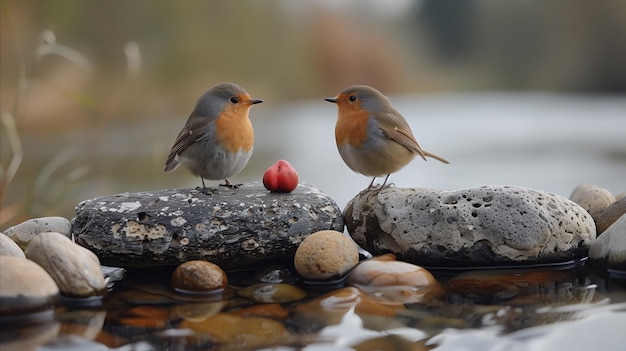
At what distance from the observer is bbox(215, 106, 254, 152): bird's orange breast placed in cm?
353

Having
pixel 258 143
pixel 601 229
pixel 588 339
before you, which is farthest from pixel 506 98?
pixel 588 339

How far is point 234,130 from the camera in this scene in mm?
3549

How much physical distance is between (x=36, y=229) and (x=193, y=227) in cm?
91

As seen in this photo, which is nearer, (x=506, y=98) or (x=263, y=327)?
(x=263, y=327)

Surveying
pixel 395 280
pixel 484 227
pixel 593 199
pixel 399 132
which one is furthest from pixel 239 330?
pixel 593 199

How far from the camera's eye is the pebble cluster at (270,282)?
275 cm

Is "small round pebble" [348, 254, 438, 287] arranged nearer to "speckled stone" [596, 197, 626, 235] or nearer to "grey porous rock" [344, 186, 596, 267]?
"grey porous rock" [344, 186, 596, 267]

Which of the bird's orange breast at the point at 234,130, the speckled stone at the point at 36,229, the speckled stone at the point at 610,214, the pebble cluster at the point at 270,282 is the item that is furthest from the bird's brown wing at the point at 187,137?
the speckled stone at the point at 610,214

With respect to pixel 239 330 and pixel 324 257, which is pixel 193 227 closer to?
pixel 324 257

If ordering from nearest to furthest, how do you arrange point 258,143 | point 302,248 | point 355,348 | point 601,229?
1. point 355,348
2. point 302,248
3. point 601,229
4. point 258,143

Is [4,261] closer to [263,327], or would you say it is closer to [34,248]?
[34,248]

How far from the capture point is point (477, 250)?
3357mm

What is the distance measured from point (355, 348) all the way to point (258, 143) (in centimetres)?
616

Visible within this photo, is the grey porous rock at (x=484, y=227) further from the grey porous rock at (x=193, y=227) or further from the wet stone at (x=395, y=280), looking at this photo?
the grey porous rock at (x=193, y=227)
